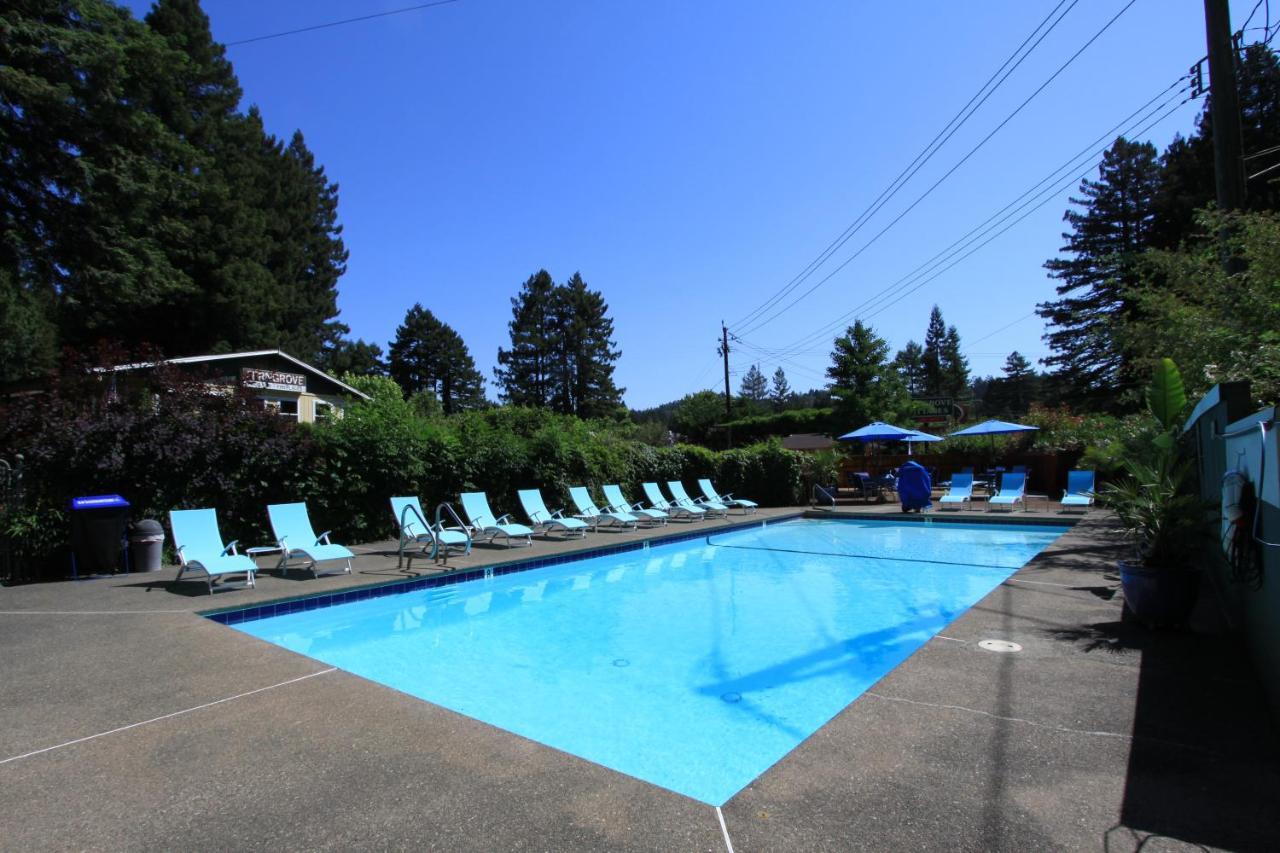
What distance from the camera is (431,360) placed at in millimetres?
58938

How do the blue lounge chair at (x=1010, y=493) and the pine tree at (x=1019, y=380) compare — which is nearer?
the blue lounge chair at (x=1010, y=493)

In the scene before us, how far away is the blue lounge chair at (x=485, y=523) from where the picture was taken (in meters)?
11.0

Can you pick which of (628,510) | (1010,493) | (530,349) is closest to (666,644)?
(628,510)

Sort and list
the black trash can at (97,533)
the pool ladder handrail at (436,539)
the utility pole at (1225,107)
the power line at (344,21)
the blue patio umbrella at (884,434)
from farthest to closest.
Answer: the blue patio umbrella at (884,434) < the power line at (344,21) < the pool ladder handrail at (436,539) < the utility pole at (1225,107) < the black trash can at (97,533)

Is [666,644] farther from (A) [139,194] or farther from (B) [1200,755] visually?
(A) [139,194]

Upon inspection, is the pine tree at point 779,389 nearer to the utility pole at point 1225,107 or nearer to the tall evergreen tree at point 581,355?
the tall evergreen tree at point 581,355

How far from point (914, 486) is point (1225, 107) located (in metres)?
9.00

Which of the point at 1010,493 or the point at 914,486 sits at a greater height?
the point at 914,486

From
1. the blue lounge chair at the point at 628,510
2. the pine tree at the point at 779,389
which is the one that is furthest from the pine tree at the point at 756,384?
the blue lounge chair at the point at 628,510

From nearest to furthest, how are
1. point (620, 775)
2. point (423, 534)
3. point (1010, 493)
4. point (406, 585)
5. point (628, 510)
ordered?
point (620, 775) < point (406, 585) < point (423, 534) < point (628, 510) < point (1010, 493)

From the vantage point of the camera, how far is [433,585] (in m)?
8.66

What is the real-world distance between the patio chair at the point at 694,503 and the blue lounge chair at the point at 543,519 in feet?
11.7

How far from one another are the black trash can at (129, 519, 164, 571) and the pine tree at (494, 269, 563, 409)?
4031 centimetres

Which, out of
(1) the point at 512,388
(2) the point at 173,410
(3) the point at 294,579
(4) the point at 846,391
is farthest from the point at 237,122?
(4) the point at 846,391
